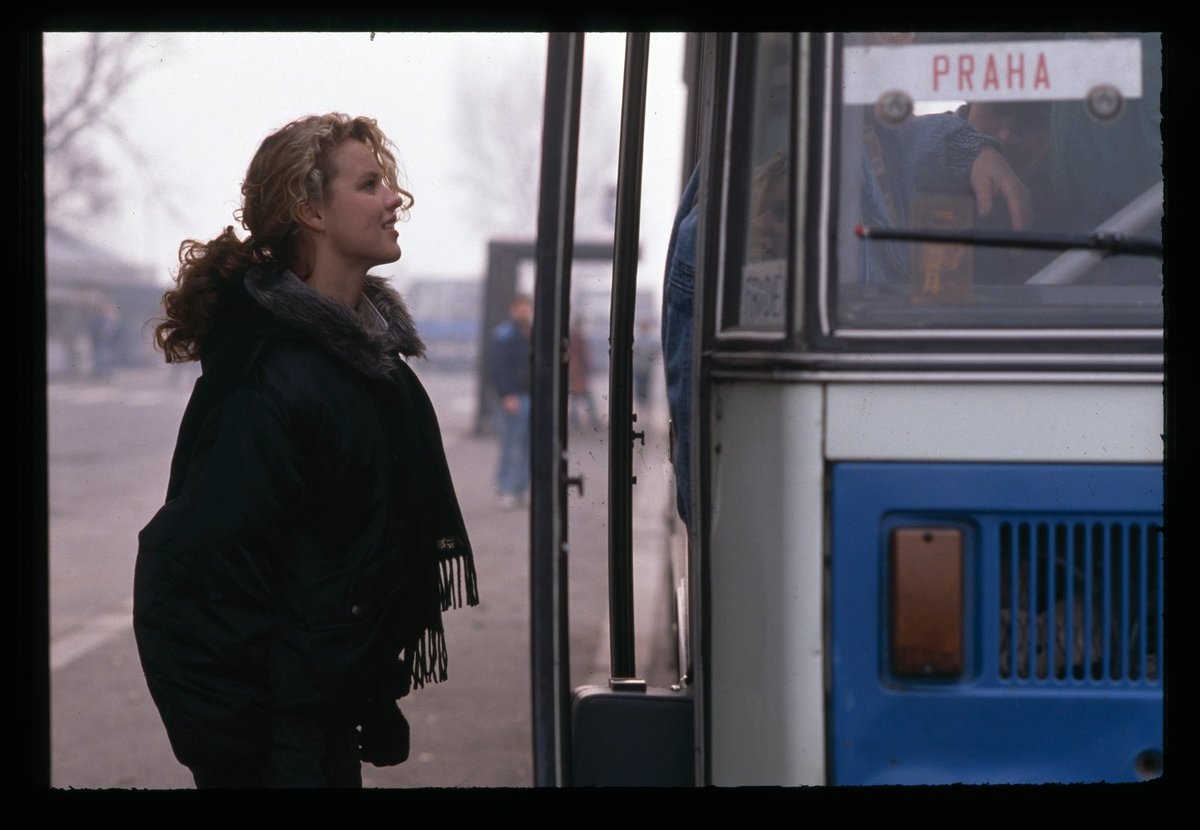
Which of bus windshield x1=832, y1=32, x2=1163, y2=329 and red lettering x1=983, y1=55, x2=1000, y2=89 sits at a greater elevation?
red lettering x1=983, y1=55, x2=1000, y2=89

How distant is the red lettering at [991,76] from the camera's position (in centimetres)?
214

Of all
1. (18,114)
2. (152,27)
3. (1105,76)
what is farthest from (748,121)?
(18,114)

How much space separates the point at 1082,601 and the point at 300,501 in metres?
1.33

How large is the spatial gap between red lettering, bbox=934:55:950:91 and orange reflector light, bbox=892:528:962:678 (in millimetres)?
690

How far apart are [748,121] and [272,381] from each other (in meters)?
0.96

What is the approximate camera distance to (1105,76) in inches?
84.0

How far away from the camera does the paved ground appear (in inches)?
192

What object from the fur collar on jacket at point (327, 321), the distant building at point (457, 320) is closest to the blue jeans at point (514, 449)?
the distant building at point (457, 320)

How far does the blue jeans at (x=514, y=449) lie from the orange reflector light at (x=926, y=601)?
34.3 ft

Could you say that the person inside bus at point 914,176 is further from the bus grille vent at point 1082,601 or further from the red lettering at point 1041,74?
the bus grille vent at point 1082,601


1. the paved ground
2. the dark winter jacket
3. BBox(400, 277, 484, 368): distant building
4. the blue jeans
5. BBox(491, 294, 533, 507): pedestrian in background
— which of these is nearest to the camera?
the dark winter jacket

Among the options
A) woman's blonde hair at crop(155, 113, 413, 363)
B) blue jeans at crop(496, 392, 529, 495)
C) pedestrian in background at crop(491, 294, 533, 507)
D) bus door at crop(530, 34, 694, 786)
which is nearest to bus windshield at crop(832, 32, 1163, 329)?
bus door at crop(530, 34, 694, 786)

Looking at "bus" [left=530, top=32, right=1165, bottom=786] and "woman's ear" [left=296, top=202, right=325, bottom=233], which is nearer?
"bus" [left=530, top=32, right=1165, bottom=786]

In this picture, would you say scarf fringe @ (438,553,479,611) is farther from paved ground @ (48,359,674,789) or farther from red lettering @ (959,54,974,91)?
red lettering @ (959,54,974,91)
